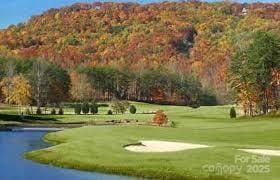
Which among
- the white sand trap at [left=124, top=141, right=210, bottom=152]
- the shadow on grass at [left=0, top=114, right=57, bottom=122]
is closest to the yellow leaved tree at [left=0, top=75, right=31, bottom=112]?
the shadow on grass at [left=0, top=114, right=57, bottom=122]

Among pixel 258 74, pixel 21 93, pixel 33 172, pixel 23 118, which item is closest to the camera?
pixel 33 172

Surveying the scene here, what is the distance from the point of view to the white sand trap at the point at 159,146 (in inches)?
1813

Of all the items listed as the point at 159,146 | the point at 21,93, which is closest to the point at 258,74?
the point at 21,93

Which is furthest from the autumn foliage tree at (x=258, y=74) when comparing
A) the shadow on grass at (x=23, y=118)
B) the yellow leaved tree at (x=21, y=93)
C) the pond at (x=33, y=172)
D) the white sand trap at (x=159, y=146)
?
the pond at (x=33, y=172)

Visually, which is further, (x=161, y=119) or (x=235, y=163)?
(x=161, y=119)

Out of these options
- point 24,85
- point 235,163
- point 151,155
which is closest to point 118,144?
point 151,155

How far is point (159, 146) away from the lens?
161ft

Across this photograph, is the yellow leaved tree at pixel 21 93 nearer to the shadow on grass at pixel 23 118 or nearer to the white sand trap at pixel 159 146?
the shadow on grass at pixel 23 118

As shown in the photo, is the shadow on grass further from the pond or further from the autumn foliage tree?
the pond

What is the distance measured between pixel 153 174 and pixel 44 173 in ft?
24.0

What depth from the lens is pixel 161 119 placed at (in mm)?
92062

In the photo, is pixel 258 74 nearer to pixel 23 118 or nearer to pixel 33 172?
pixel 23 118

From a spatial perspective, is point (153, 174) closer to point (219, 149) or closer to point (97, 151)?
point (219, 149)

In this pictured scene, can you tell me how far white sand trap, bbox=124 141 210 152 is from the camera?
46.1 meters
